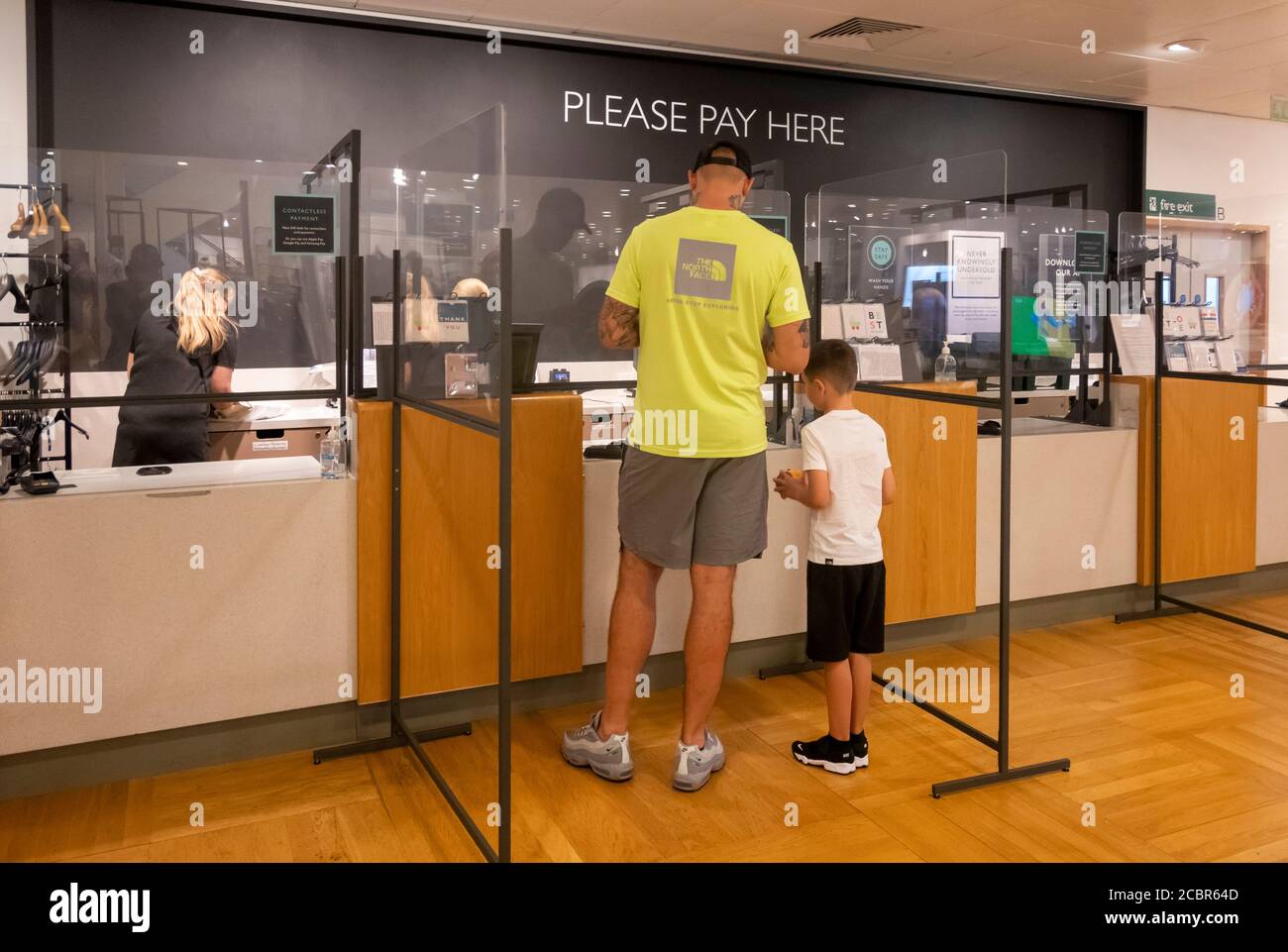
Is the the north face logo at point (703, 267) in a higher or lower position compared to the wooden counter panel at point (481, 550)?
higher

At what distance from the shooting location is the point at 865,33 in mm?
5938

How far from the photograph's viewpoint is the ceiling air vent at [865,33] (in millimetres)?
5758

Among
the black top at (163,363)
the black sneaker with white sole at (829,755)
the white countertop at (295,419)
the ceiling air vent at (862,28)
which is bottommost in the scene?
→ the black sneaker with white sole at (829,755)

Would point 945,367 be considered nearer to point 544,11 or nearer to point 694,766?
point 694,766

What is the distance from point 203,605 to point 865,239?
2583mm

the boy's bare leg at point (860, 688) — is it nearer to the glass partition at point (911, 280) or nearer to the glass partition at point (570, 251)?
the glass partition at point (911, 280)

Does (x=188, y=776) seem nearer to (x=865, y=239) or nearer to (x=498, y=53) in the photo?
(x=865, y=239)

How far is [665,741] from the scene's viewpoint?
3184 mm

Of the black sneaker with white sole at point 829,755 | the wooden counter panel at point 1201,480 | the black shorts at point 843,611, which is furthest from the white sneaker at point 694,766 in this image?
the wooden counter panel at point 1201,480

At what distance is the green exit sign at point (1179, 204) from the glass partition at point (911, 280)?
468 cm

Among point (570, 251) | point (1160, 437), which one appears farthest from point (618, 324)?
point (1160, 437)

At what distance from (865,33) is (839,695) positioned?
14.2ft
